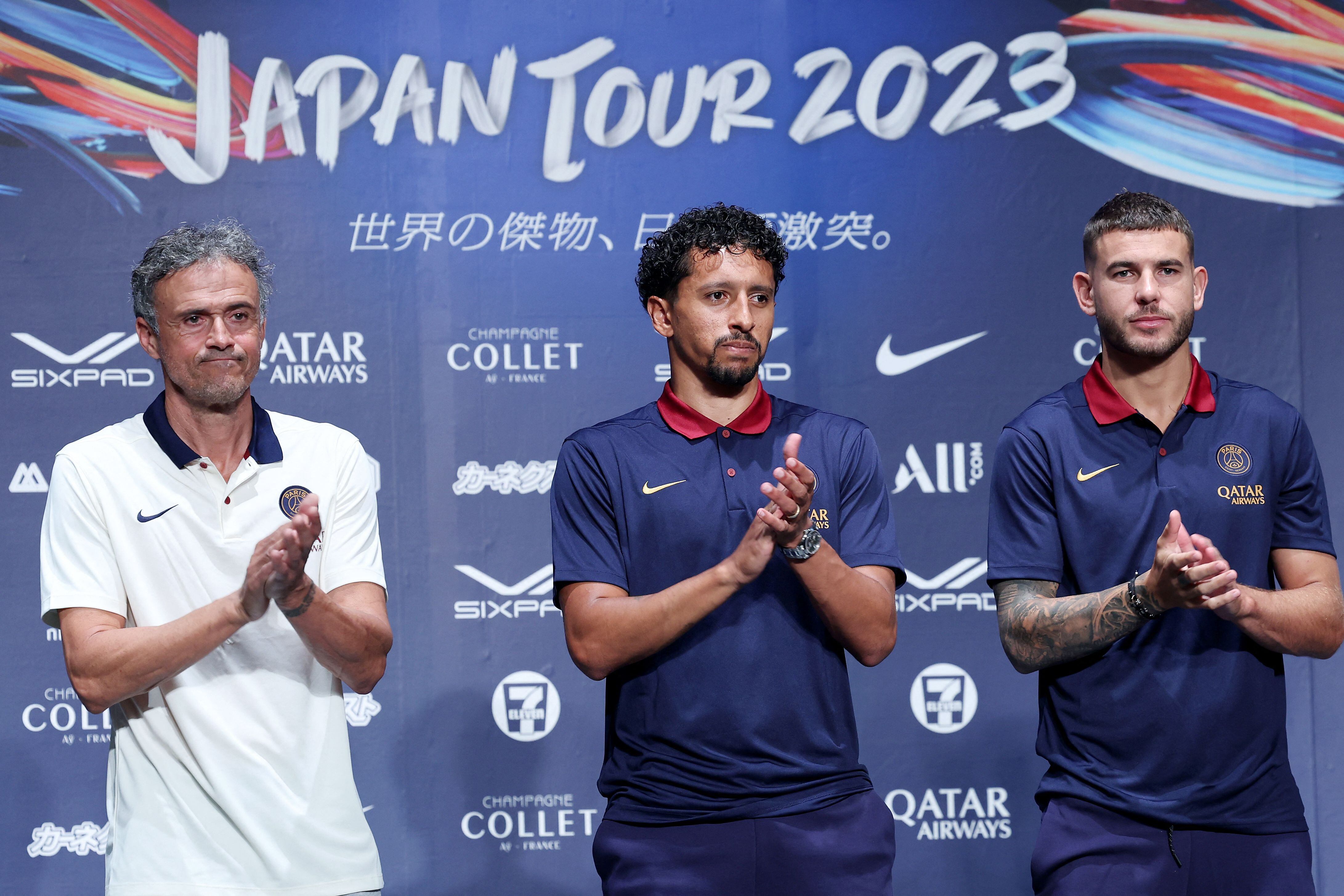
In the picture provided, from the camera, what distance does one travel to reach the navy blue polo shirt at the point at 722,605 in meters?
2.00

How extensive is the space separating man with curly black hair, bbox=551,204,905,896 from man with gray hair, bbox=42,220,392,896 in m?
0.42

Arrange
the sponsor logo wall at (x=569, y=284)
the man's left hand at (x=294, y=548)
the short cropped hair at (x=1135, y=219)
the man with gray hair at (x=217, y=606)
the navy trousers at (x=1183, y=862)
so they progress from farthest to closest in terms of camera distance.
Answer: the sponsor logo wall at (x=569, y=284), the short cropped hair at (x=1135, y=219), the navy trousers at (x=1183, y=862), the man with gray hair at (x=217, y=606), the man's left hand at (x=294, y=548)

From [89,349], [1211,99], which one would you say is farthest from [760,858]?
[1211,99]

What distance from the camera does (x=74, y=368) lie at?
3.55 m

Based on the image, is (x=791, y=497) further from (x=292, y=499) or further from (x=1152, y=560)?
(x=292, y=499)

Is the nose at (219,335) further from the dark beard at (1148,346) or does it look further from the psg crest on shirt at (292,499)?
the dark beard at (1148,346)

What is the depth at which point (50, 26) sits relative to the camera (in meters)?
3.58

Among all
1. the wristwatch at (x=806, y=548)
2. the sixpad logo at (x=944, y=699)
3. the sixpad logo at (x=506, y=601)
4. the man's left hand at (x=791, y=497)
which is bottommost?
the sixpad logo at (x=944, y=699)

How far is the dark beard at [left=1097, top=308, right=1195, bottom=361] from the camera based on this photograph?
2.20 meters

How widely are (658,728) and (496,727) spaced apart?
5.39ft

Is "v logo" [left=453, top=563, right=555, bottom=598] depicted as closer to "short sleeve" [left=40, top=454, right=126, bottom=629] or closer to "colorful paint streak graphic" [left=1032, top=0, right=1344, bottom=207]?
"short sleeve" [left=40, top=454, right=126, bottom=629]

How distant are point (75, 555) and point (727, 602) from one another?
1.11m

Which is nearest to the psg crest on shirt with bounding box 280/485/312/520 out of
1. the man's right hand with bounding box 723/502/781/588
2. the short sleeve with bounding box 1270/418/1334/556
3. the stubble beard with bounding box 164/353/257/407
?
the stubble beard with bounding box 164/353/257/407

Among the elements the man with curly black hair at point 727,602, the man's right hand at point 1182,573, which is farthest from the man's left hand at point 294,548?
the man's right hand at point 1182,573
